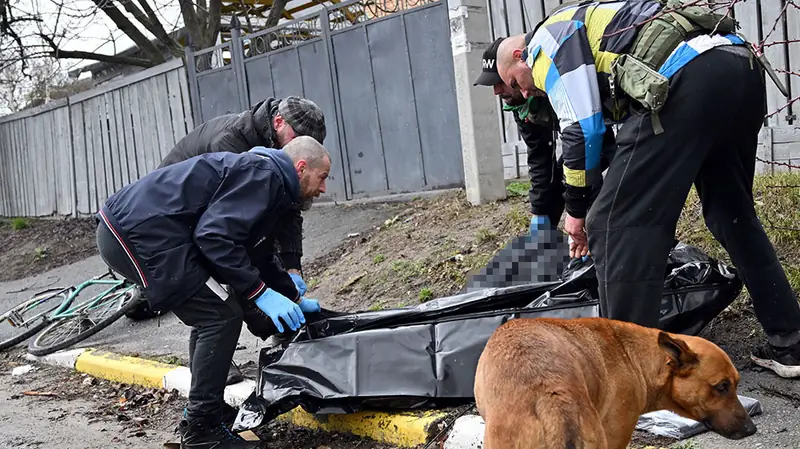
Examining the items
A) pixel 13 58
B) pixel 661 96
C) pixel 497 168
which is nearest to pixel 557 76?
pixel 661 96

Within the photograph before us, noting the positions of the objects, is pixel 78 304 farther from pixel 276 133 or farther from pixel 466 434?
pixel 466 434

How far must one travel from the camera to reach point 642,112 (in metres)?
A: 3.03

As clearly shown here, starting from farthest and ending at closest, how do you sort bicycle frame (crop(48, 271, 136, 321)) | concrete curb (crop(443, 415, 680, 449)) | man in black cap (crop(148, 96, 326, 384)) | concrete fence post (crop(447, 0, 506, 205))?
concrete fence post (crop(447, 0, 506, 205))
bicycle frame (crop(48, 271, 136, 321))
man in black cap (crop(148, 96, 326, 384))
concrete curb (crop(443, 415, 680, 449))

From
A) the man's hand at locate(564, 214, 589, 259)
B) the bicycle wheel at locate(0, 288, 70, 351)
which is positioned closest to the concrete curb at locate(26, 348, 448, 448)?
the bicycle wheel at locate(0, 288, 70, 351)

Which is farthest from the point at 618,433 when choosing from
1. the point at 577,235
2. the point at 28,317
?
the point at 28,317

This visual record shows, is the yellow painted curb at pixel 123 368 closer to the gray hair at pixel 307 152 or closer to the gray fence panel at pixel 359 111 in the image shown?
the gray hair at pixel 307 152

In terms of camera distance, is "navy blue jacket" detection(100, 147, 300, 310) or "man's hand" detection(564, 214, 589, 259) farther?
"navy blue jacket" detection(100, 147, 300, 310)

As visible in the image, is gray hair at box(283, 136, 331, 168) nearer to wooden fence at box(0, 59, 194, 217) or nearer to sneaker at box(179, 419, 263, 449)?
sneaker at box(179, 419, 263, 449)

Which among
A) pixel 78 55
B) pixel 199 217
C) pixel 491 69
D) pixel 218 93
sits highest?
pixel 78 55

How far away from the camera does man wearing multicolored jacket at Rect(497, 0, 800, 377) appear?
299 cm

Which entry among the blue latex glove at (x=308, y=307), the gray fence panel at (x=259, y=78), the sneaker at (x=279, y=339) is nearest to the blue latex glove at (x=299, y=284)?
the blue latex glove at (x=308, y=307)

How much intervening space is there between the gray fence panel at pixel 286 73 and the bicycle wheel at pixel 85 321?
395cm

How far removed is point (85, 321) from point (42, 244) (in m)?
6.70

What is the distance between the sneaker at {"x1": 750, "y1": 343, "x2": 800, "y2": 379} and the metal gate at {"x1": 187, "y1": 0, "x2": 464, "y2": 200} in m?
5.19
